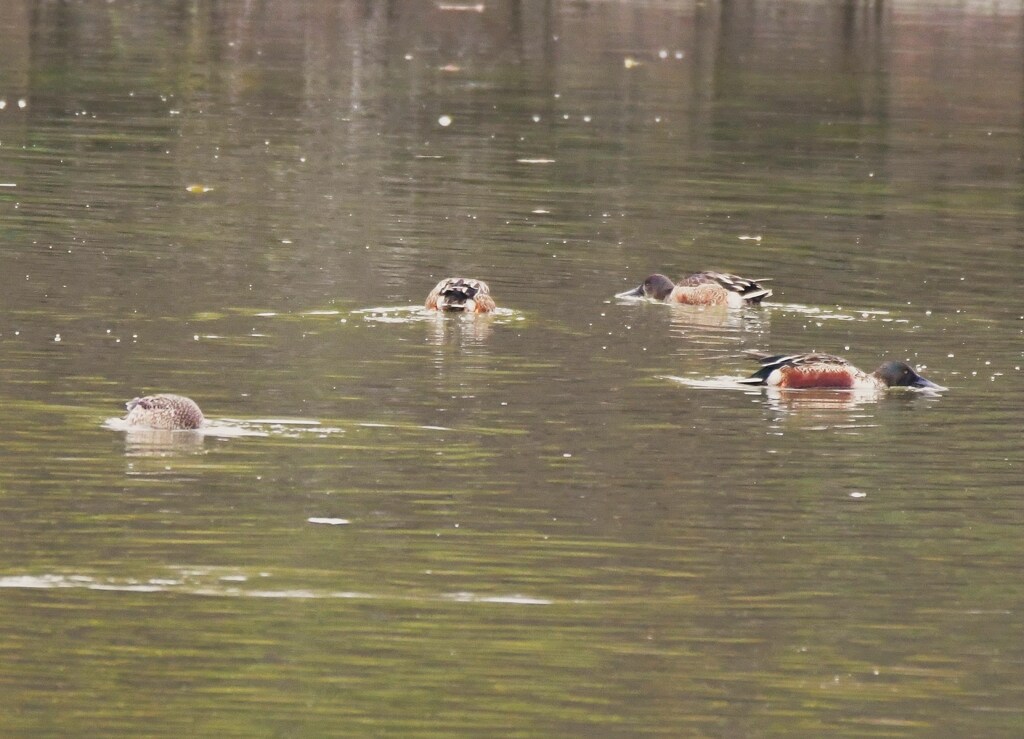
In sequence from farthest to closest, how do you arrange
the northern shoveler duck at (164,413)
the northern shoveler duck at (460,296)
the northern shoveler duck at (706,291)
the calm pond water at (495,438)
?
1. the northern shoveler duck at (706,291)
2. the northern shoveler duck at (460,296)
3. the northern shoveler duck at (164,413)
4. the calm pond water at (495,438)

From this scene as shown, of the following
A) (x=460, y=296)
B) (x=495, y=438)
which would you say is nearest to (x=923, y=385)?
(x=495, y=438)

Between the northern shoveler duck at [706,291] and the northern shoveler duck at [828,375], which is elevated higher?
the northern shoveler duck at [706,291]

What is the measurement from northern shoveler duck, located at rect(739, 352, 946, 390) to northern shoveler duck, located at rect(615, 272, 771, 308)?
3.48 metres

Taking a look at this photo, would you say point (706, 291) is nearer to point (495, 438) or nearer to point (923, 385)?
point (923, 385)

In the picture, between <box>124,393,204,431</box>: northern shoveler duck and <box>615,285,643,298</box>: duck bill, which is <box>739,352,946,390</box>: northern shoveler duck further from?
<box>124,393,204,431</box>: northern shoveler duck

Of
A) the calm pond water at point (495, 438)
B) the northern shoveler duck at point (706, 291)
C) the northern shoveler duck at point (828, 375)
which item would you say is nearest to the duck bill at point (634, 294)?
the northern shoveler duck at point (706, 291)

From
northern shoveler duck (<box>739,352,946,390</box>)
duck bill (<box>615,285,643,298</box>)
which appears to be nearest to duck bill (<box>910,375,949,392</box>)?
northern shoveler duck (<box>739,352,946,390</box>)

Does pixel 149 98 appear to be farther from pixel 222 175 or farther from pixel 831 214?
pixel 831 214

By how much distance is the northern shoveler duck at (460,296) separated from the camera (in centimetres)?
1880

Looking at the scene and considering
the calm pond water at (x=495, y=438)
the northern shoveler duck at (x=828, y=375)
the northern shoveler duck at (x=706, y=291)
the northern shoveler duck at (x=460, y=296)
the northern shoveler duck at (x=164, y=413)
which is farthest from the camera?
the northern shoveler duck at (x=706, y=291)

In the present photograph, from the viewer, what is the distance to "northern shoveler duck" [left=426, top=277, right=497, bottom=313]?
18797 millimetres

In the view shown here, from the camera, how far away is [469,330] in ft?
60.5

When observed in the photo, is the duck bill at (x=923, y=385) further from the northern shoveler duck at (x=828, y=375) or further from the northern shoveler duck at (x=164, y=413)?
the northern shoveler duck at (x=164, y=413)

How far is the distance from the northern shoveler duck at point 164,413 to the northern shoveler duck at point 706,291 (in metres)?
6.60
